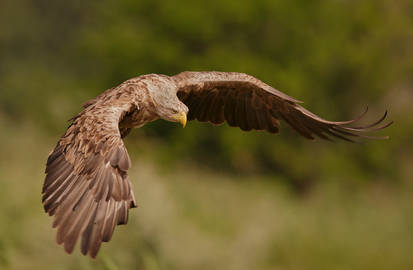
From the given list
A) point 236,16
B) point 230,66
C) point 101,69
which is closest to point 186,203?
point 230,66

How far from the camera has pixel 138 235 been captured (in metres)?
11.6

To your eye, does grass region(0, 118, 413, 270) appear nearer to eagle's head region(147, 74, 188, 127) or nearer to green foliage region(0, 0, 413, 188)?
green foliage region(0, 0, 413, 188)

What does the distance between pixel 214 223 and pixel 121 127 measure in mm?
12383

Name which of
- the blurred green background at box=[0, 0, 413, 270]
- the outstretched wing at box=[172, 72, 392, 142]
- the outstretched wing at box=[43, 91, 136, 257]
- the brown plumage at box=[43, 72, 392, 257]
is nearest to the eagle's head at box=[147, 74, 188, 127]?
the brown plumage at box=[43, 72, 392, 257]

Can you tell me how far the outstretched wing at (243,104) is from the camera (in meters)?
8.66

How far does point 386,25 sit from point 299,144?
220 inches

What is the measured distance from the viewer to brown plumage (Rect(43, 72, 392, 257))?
19.6 ft

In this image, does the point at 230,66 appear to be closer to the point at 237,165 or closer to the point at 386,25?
the point at 237,165

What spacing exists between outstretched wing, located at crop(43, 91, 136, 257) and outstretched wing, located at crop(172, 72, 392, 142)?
6.26 feet

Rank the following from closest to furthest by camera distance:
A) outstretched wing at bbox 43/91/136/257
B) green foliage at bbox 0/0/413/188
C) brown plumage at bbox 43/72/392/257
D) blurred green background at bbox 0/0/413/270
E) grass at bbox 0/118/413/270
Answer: outstretched wing at bbox 43/91/136/257 < brown plumage at bbox 43/72/392/257 < grass at bbox 0/118/413/270 < blurred green background at bbox 0/0/413/270 < green foliage at bbox 0/0/413/188

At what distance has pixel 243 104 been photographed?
9156mm

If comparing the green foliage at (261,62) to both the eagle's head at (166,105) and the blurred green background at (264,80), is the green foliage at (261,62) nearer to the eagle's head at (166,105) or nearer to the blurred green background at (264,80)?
the blurred green background at (264,80)

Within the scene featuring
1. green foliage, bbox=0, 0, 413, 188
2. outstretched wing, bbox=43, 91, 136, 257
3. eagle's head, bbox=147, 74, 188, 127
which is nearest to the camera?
outstretched wing, bbox=43, 91, 136, 257

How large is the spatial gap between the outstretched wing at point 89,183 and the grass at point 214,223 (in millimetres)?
1023
